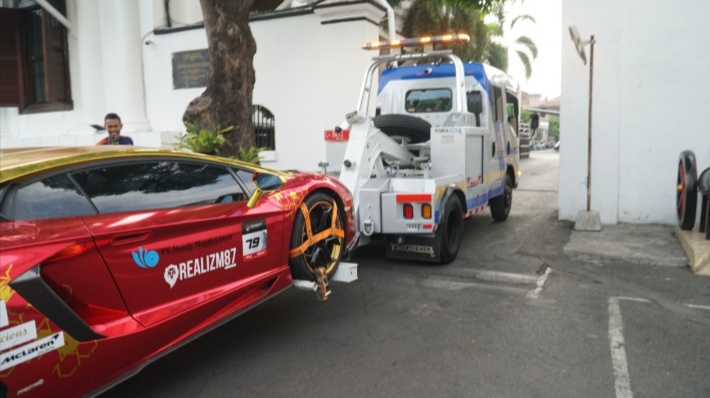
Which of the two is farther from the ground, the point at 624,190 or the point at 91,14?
the point at 91,14

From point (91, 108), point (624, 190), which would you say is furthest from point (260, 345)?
Result: point (91, 108)

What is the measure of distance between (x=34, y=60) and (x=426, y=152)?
12.3 metres

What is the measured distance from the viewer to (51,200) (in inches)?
108

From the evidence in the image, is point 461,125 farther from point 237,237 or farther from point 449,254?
point 237,237

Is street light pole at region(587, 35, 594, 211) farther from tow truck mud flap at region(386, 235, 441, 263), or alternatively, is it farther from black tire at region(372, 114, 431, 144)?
tow truck mud flap at region(386, 235, 441, 263)

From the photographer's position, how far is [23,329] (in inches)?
95.3

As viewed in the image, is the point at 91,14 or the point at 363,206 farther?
the point at 91,14

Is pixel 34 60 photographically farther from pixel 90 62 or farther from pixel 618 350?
pixel 618 350

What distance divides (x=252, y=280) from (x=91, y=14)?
39.5 feet

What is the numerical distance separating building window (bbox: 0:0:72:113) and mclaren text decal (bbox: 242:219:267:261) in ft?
40.6

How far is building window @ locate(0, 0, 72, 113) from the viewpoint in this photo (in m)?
13.8

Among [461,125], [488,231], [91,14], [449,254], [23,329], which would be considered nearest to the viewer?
[23,329]

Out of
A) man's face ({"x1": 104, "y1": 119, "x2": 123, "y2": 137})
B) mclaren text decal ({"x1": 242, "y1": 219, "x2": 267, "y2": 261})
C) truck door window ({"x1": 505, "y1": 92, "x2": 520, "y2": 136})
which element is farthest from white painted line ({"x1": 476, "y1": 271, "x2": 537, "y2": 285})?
man's face ({"x1": 104, "y1": 119, "x2": 123, "y2": 137})

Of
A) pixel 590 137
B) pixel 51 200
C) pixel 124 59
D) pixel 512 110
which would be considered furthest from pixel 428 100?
pixel 124 59
